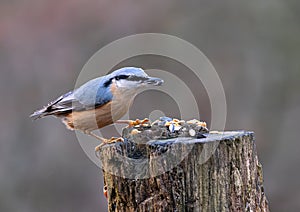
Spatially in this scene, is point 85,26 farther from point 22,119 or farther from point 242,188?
point 242,188

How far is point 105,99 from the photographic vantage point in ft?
12.4

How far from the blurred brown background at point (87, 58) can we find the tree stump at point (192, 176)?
4321 millimetres

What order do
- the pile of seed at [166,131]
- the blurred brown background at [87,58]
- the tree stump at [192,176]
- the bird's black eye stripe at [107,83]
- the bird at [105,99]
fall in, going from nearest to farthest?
the tree stump at [192,176], the pile of seed at [166,131], the bird at [105,99], the bird's black eye stripe at [107,83], the blurred brown background at [87,58]

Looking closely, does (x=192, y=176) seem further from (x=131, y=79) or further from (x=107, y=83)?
(x=107, y=83)

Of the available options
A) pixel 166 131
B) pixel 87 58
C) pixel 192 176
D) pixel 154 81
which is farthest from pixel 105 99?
pixel 87 58

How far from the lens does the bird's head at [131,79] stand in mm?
3578

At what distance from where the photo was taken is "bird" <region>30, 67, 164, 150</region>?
3.64 metres

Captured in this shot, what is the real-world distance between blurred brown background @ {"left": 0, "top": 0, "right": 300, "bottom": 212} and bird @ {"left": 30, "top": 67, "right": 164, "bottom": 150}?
3169 mm

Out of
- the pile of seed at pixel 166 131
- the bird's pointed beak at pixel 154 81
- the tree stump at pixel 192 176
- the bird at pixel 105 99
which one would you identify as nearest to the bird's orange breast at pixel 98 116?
the bird at pixel 105 99

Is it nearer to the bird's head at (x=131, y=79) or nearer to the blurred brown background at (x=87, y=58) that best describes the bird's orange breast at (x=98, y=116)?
the bird's head at (x=131, y=79)

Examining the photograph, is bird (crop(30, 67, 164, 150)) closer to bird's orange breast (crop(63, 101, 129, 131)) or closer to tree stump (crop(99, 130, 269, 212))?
bird's orange breast (crop(63, 101, 129, 131))

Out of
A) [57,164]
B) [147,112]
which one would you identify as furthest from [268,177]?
[57,164]

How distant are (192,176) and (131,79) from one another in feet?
3.74

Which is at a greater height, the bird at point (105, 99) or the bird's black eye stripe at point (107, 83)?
the bird's black eye stripe at point (107, 83)
